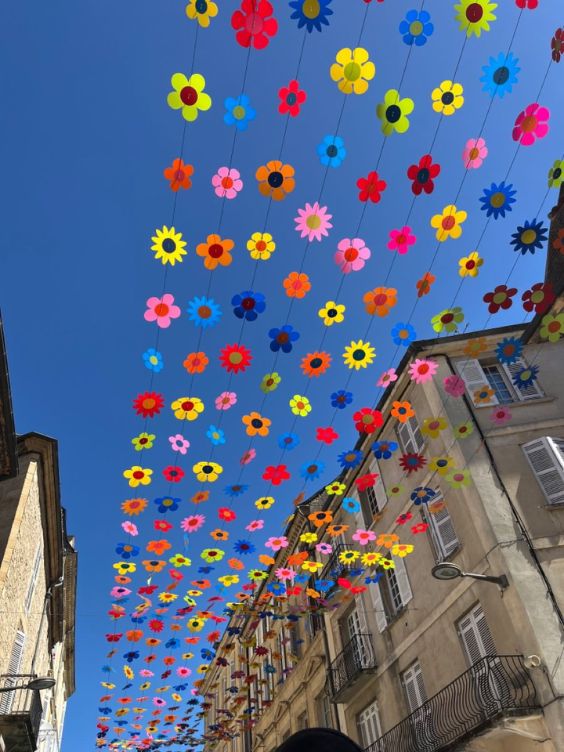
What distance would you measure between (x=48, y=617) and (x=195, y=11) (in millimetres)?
17895

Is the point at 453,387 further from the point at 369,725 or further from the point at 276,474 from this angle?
the point at 369,725

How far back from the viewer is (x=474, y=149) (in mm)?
7195

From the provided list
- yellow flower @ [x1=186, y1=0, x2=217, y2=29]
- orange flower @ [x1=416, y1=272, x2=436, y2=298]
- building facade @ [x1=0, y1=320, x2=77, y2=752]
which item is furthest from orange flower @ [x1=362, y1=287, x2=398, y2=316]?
building facade @ [x1=0, y1=320, x2=77, y2=752]

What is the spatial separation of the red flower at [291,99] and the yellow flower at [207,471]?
642cm

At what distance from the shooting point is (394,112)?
6.71 m

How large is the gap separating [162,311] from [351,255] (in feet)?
9.27

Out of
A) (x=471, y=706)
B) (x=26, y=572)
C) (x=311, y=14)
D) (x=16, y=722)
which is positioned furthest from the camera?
(x=26, y=572)

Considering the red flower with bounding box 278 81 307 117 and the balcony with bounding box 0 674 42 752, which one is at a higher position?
the red flower with bounding box 278 81 307 117

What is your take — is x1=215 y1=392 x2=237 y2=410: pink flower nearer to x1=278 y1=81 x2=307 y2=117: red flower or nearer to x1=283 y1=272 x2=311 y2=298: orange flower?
x1=283 y1=272 x2=311 y2=298: orange flower

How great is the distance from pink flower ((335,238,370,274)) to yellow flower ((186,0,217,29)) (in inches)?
128

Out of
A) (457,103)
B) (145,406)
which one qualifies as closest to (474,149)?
(457,103)

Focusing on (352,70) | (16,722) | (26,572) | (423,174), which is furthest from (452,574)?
(26,572)

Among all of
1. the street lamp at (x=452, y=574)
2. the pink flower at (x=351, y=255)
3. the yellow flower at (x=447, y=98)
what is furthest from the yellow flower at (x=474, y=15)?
the street lamp at (x=452, y=574)

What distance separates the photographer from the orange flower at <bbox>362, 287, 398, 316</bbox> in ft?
27.9
